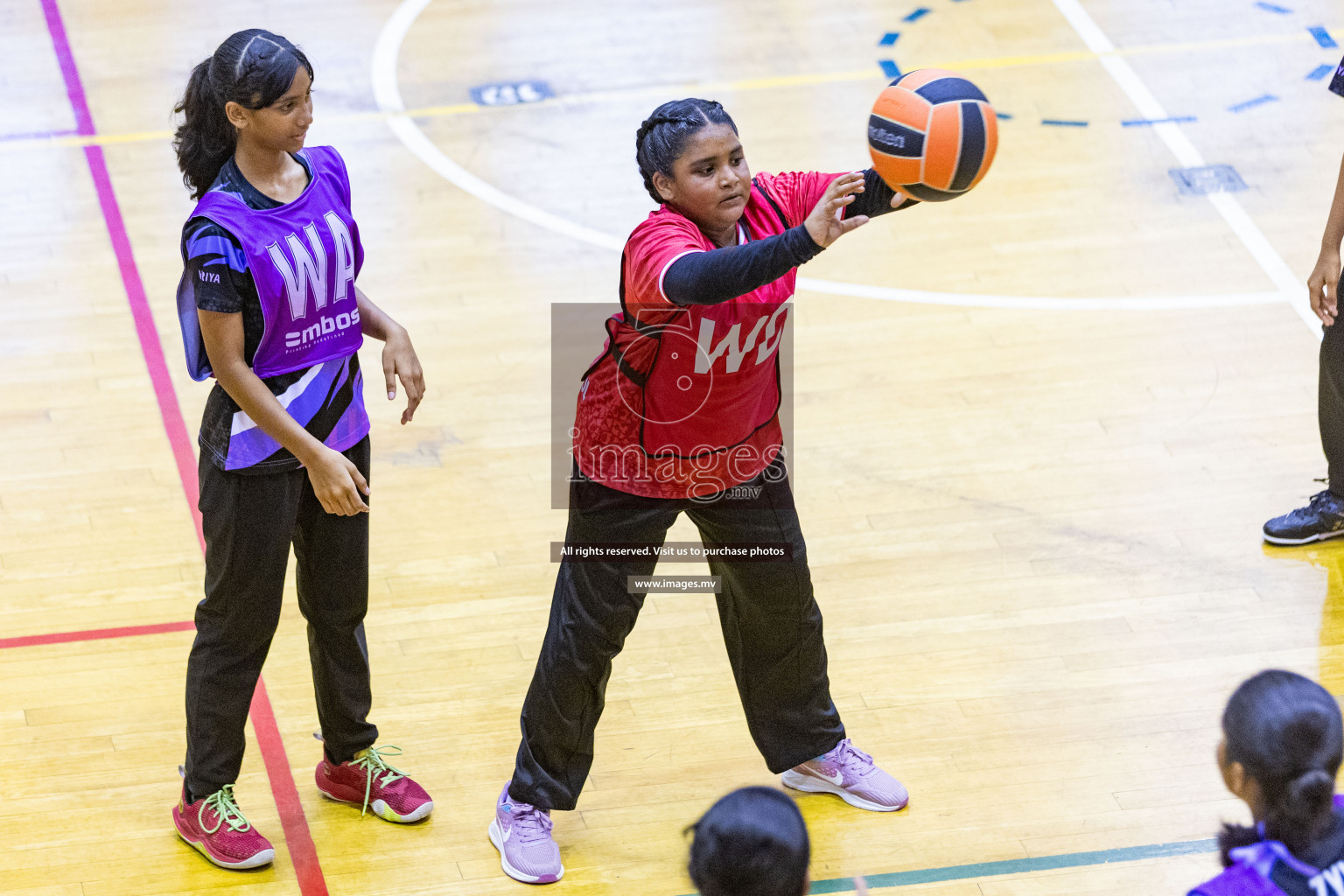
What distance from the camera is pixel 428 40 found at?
8711 mm

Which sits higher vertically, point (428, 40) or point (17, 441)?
point (428, 40)

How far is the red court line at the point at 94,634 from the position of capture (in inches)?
192

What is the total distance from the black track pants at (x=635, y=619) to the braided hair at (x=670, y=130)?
797 mm

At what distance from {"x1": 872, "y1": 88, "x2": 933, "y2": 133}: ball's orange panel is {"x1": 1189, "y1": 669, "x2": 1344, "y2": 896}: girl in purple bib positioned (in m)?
1.42

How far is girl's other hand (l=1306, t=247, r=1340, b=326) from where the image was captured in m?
4.98

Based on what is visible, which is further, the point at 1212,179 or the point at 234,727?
the point at 1212,179

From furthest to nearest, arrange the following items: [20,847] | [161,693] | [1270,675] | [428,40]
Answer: [428,40], [161,693], [20,847], [1270,675]

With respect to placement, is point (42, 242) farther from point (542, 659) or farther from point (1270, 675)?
point (1270, 675)

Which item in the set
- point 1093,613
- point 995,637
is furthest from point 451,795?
point 1093,613

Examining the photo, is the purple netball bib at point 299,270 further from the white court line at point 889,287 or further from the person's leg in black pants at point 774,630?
the white court line at point 889,287

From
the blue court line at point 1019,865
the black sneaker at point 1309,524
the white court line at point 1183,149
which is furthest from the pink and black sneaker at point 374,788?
the white court line at point 1183,149

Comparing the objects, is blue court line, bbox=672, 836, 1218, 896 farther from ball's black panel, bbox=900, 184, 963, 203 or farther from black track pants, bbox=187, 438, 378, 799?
ball's black panel, bbox=900, 184, 963, 203

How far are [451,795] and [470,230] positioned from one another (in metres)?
3.34

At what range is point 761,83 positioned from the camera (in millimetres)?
8219
